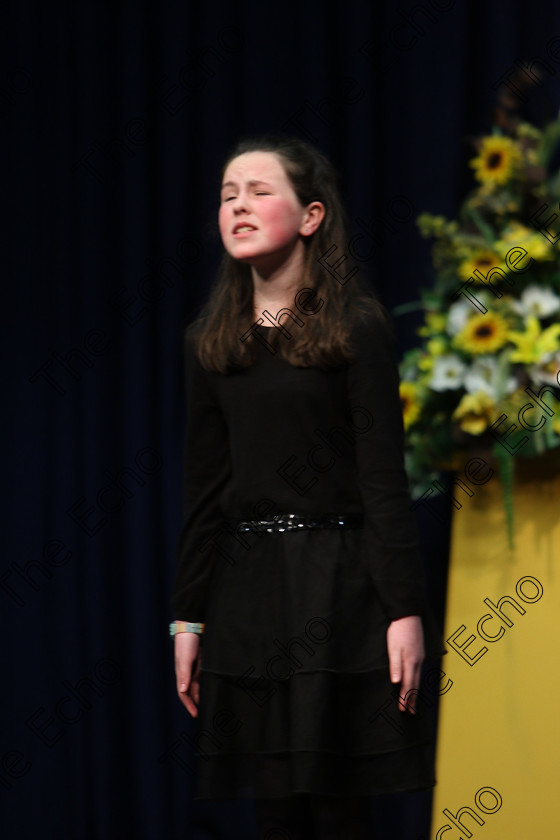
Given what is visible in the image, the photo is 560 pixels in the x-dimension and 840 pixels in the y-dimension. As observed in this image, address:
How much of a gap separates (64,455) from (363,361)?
1.17 metres

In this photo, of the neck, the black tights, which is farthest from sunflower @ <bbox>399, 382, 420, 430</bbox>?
the black tights

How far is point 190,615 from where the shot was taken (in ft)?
5.18

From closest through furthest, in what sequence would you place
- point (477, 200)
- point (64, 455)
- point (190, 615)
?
point (190, 615)
point (477, 200)
point (64, 455)

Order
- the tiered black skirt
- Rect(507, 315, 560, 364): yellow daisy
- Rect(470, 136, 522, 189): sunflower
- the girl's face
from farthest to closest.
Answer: Rect(470, 136, 522, 189): sunflower
Rect(507, 315, 560, 364): yellow daisy
the girl's face
the tiered black skirt

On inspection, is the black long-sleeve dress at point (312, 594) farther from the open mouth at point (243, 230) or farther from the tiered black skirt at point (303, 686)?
the open mouth at point (243, 230)

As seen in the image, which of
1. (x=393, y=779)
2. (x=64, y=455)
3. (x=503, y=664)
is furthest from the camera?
(x=64, y=455)

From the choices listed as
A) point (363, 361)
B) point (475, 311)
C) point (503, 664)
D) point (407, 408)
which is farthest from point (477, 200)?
point (503, 664)

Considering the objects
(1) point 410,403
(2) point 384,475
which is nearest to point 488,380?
(1) point 410,403

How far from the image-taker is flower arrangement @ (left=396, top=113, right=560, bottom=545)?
1646mm

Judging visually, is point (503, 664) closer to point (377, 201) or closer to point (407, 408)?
point (407, 408)

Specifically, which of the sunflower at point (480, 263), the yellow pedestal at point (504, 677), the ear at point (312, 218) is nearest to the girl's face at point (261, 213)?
the ear at point (312, 218)

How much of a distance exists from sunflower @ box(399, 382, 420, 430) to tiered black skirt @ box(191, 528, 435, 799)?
0.36 meters

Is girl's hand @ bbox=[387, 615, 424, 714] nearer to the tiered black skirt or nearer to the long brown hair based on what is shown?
the tiered black skirt

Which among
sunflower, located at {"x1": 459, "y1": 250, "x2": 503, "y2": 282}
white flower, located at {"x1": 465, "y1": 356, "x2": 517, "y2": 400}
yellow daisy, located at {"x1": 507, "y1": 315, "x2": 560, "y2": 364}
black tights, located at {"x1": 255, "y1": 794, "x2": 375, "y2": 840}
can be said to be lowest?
black tights, located at {"x1": 255, "y1": 794, "x2": 375, "y2": 840}
